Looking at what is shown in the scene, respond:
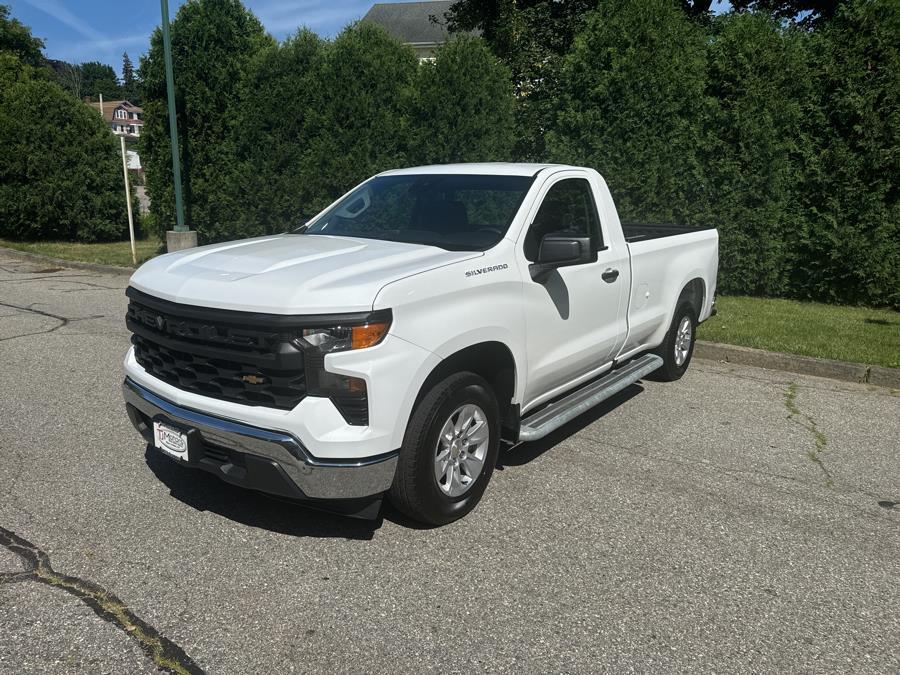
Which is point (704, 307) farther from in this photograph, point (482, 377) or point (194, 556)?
point (194, 556)

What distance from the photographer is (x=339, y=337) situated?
317 cm

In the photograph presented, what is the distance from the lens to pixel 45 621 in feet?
9.72

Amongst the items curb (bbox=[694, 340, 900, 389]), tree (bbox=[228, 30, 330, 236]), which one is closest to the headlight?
curb (bbox=[694, 340, 900, 389])

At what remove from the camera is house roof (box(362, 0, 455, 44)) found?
63594mm

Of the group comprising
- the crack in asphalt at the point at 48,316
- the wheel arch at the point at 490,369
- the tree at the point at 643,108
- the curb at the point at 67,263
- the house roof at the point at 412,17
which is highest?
the house roof at the point at 412,17

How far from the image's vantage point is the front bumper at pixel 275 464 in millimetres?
3180

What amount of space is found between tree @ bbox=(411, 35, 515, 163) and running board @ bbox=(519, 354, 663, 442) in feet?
21.2

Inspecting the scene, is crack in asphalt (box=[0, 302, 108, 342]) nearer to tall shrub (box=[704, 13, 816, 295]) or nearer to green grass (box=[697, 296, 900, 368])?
green grass (box=[697, 296, 900, 368])

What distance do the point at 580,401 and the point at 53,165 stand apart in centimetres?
1759

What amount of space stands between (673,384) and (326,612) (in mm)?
4612

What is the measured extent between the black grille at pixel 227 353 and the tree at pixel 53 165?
54.2ft

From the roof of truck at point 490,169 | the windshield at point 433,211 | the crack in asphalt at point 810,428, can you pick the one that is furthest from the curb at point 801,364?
the windshield at point 433,211

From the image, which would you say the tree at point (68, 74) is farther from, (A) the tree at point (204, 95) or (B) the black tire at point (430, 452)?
(B) the black tire at point (430, 452)


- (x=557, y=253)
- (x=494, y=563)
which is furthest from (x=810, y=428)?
(x=494, y=563)
